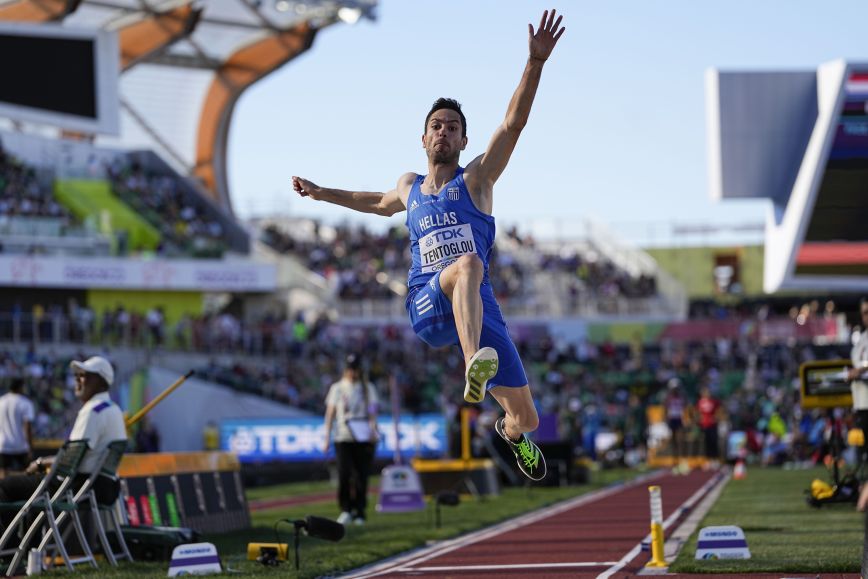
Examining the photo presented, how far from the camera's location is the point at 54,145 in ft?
162

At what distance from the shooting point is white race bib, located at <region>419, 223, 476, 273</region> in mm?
8523

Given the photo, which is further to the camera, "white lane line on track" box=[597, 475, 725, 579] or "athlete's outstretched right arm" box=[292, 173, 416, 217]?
"white lane line on track" box=[597, 475, 725, 579]

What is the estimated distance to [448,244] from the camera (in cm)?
855

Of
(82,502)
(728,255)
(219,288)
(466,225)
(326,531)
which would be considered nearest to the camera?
(466,225)

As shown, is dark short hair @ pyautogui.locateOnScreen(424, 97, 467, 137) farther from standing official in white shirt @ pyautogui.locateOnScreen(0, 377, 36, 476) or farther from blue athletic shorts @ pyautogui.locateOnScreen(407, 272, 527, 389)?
standing official in white shirt @ pyautogui.locateOnScreen(0, 377, 36, 476)

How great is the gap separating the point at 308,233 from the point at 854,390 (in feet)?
143

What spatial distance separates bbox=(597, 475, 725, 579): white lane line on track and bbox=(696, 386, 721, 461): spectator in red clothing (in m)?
3.72

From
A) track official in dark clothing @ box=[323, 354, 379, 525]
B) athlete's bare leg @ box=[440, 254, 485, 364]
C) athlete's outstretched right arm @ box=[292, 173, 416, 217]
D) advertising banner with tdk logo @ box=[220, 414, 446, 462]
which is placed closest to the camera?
athlete's bare leg @ box=[440, 254, 485, 364]

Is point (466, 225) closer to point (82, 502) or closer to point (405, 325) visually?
point (82, 502)

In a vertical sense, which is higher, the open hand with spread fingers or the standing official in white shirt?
the open hand with spread fingers

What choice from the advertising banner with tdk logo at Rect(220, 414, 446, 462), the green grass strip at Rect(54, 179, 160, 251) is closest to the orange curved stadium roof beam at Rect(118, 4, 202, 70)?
the green grass strip at Rect(54, 179, 160, 251)

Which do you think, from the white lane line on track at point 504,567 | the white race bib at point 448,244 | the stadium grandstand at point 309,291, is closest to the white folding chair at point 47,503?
the white lane line on track at point 504,567

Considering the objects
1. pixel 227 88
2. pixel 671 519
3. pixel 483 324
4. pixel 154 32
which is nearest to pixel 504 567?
pixel 483 324

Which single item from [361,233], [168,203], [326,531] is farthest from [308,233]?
[326,531]
